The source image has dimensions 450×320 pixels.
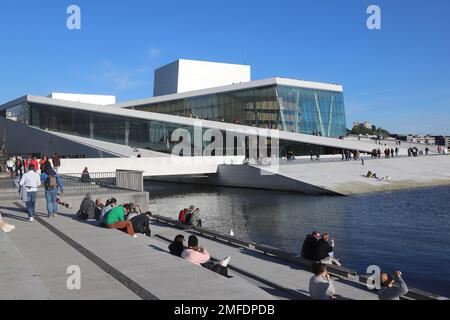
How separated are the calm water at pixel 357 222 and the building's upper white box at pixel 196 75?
34.8m

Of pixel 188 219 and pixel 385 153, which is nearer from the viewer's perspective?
pixel 188 219

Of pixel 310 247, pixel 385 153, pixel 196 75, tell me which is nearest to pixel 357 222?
pixel 310 247

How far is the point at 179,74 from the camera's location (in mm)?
62781

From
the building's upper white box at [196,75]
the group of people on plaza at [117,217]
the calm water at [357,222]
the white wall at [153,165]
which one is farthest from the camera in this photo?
the building's upper white box at [196,75]

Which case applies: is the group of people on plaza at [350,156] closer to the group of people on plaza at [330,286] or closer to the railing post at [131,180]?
the railing post at [131,180]

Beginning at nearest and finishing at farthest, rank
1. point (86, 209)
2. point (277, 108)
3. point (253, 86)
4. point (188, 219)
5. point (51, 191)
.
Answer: point (51, 191), point (86, 209), point (188, 219), point (277, 108), point (253, 86)

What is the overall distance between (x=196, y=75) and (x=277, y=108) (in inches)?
809

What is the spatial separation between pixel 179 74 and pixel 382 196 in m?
41.3

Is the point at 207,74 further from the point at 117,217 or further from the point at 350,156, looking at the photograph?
the point at 117,217

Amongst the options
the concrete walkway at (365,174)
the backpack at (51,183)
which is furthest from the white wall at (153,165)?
the backpack at (51,183)

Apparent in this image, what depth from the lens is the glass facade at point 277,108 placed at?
1850 inches

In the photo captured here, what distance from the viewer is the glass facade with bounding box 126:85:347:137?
154 feet

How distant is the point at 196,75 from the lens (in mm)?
64062
